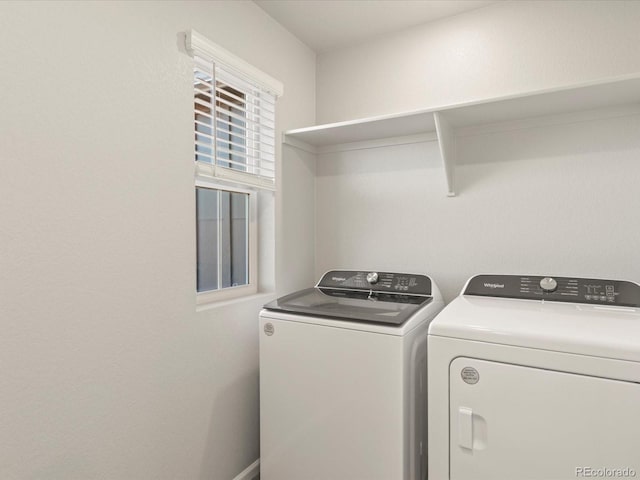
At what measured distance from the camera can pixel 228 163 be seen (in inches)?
74.7

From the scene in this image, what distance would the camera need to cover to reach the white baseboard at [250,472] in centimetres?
187

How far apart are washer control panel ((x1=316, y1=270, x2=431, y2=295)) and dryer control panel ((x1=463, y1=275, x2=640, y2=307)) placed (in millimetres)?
223

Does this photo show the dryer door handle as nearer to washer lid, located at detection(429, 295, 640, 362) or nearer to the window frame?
washer lid, located at detection(429, 295, 640, 362)

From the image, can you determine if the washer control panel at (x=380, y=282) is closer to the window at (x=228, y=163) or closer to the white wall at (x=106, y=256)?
the window at (x=228, y=163)

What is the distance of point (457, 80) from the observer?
6.66 ft

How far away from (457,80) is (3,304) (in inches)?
84.3

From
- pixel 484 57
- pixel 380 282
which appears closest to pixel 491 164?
pixel 484 57

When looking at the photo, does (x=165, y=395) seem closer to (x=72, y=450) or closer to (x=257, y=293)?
(x=72, y=450)

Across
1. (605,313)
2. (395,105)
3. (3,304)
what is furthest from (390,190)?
(3,304)

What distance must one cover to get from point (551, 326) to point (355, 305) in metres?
0.77

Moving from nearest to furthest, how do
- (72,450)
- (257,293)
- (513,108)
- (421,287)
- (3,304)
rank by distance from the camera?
(3,304)
(72,450)
(513,108)
(421,287)
(257,293)

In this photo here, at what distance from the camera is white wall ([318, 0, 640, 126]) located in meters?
1.73

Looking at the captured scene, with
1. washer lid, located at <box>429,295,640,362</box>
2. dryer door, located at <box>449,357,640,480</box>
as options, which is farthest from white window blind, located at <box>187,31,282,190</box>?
dryer door, located at <box>449,357,640,480</box>

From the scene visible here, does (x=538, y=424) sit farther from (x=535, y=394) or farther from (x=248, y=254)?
(x=248, y=254)
